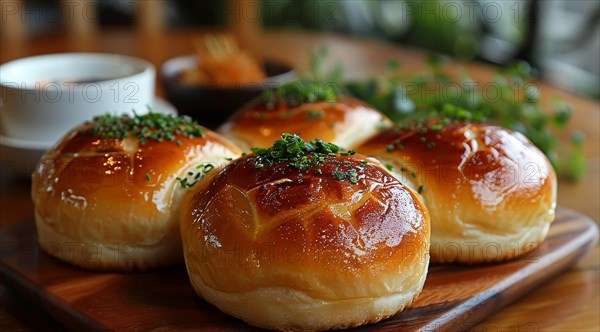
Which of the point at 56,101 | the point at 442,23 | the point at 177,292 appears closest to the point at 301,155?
the point at 177,292

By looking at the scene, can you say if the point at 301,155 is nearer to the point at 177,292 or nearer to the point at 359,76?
the point at 177,292

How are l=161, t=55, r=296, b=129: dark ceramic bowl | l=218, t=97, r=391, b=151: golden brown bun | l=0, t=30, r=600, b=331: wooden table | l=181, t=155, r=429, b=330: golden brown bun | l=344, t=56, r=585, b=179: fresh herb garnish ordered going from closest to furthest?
l=181, t=155, r=429, b=330: golden brown bun → l=0, t=30, r=600, b=331: wooden table → l=218, t=97, r=391, b=151: golden brown bun → l=344, t=56, r=585, b=179: fresh herb garnish → l=161, t=55, r=296, b=129: dark ceramic bowl

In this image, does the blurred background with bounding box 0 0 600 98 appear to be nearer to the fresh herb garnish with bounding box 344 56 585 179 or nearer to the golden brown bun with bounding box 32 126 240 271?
the fresh herb garnish with bounding box 344 56 585 179

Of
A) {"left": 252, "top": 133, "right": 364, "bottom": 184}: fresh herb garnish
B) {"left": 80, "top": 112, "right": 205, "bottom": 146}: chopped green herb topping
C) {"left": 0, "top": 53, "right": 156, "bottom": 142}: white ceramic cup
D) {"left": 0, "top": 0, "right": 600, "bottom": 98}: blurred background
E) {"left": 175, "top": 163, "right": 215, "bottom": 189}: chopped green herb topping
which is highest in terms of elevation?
{"left": 252, "top": 133, "right": 364, "bottom": 184}: fresh herb garnish

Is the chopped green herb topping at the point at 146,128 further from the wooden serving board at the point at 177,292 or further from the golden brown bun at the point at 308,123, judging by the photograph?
the wooden serving board at the point at 177,292

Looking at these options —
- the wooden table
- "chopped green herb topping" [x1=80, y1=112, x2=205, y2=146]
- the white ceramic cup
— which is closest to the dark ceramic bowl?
the white ceramic cup
